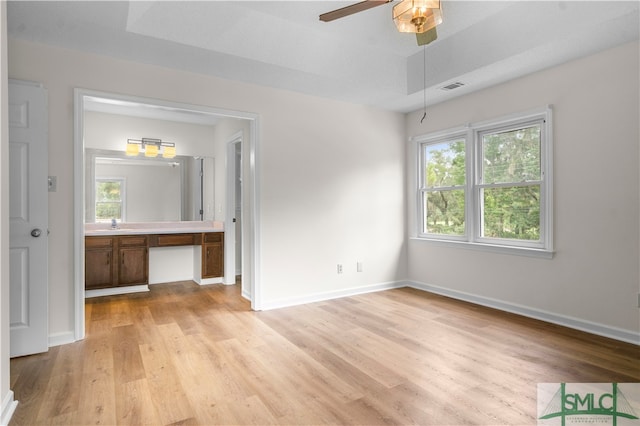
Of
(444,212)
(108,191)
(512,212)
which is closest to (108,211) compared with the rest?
(108,191)

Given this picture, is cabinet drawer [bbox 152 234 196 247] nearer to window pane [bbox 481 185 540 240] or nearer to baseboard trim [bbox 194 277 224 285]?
baseboard trim [bbox 194 277 224 285]

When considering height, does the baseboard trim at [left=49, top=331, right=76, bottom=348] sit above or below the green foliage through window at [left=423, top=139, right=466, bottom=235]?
below

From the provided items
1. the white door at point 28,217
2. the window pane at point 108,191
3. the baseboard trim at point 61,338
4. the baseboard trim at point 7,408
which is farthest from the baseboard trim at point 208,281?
the baseboard trim at point 7,408

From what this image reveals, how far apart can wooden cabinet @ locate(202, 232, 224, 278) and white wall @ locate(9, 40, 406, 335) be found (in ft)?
5.35

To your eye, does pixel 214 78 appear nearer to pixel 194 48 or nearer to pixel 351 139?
pixel 194 48

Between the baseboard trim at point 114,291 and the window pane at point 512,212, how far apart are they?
4.44 meters

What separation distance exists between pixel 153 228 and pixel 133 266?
72cm

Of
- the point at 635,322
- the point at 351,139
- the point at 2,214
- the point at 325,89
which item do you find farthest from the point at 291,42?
the point at 635,322

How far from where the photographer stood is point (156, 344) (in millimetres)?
2990

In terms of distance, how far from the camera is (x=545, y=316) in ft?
11.7

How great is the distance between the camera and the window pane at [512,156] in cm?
373

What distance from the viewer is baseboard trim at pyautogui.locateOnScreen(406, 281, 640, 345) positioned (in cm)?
302

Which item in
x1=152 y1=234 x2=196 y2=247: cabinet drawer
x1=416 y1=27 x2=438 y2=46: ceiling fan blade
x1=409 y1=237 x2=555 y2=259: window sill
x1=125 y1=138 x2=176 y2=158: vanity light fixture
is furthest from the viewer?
x1=125 y1=138 x2=176 y2=158: vanity light fixture

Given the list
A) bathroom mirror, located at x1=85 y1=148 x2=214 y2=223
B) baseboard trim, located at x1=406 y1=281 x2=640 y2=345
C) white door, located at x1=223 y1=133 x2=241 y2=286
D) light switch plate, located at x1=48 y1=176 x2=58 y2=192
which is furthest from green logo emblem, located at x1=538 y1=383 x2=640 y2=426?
bathroom mirror, located at x1=85 y1=148 x2=214 y2=223
